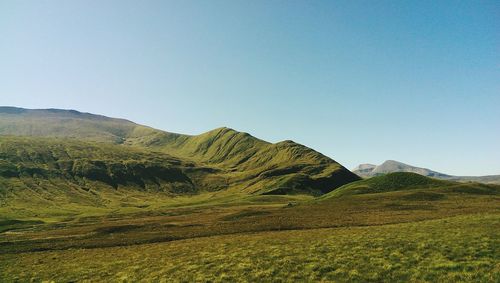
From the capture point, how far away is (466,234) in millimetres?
37656

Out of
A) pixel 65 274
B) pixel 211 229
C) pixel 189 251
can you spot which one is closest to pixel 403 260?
pixel 189 251

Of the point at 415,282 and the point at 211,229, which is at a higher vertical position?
the point at 415,282

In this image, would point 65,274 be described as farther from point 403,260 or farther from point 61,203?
point 61,203

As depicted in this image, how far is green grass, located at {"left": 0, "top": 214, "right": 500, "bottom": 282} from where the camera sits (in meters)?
26.6

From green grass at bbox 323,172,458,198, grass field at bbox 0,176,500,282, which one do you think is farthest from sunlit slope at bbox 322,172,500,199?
grass field at bbox 0,176,500,282

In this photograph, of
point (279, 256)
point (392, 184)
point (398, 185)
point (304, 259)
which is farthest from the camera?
point (392, 184)

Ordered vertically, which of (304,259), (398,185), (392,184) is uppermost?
(392,184)

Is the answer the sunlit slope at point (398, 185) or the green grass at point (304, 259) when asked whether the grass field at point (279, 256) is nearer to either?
the green grass at point (304, 259)

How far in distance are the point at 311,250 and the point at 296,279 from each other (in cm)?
960

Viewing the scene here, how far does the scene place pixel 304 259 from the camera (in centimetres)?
3219

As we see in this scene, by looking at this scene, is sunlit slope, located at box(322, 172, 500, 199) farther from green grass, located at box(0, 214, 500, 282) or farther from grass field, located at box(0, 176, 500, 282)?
green grass, located at box(0, 214, 500, 282)

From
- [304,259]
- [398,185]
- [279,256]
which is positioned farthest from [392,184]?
[304,259]

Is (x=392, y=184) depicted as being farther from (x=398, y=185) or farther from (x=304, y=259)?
(x=304, y=259)

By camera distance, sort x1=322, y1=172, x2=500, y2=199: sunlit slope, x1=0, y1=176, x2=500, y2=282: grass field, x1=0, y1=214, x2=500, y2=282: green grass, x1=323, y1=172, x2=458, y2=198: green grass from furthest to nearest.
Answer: x1=323, y1=172, x2=458, y2=198: green grass
x1=322, y1=172, x2=500, y2=199: sunlit slope
x1=0, y1=176, x2=500, y2=282: grass field
x1=0, y1=214, x2=500, y2=282: green grass
